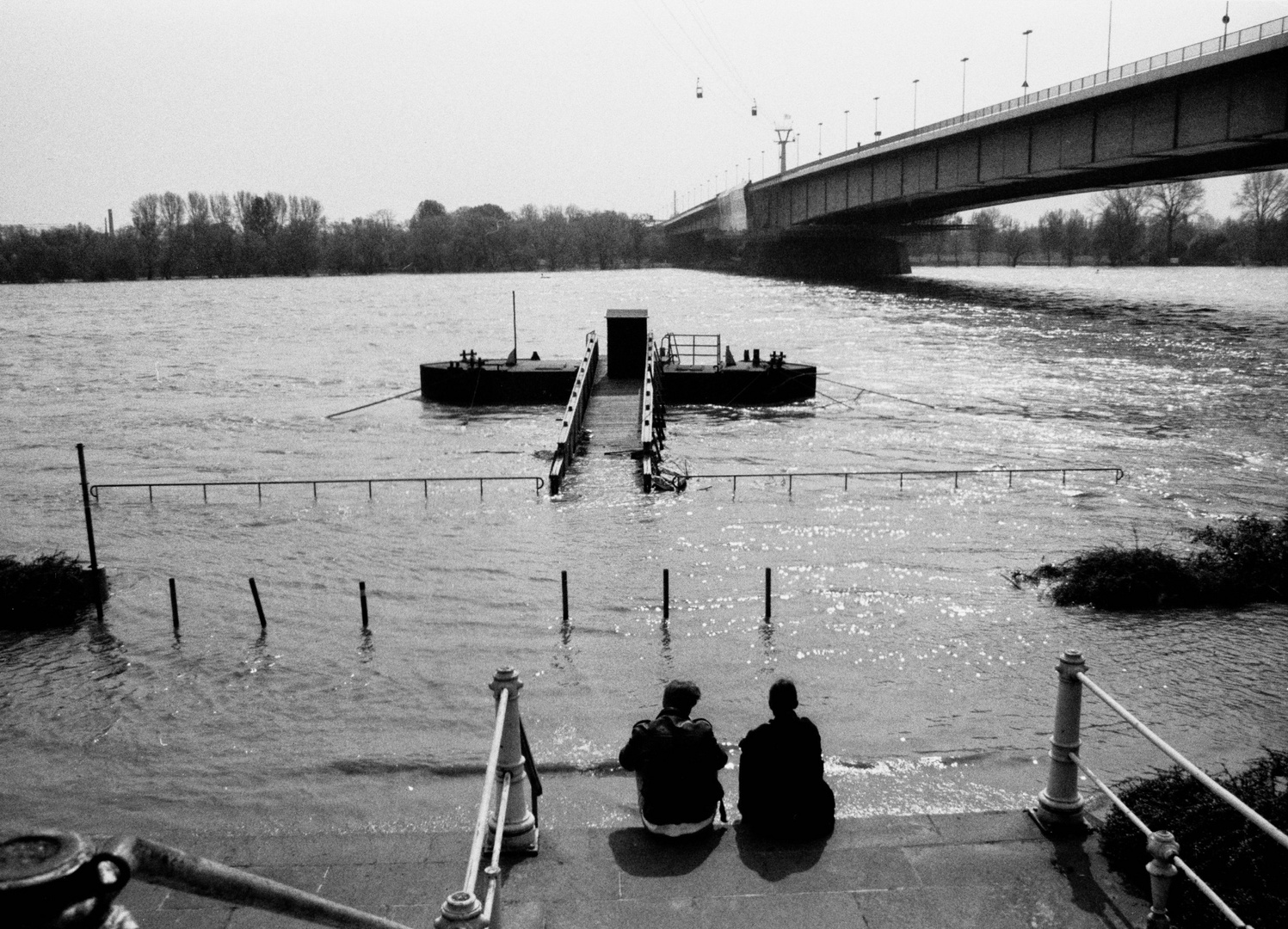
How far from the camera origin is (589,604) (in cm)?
2073

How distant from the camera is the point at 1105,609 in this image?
762 inches

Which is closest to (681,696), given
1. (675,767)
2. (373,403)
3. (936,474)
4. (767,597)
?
(675,767)

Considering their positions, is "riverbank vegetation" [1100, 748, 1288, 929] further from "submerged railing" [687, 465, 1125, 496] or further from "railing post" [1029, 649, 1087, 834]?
"submerged railing" [687, 465, 1125, 496]

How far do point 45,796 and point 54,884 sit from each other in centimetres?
1238

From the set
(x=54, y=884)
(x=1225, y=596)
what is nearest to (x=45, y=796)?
Result: (x=54, y=884)

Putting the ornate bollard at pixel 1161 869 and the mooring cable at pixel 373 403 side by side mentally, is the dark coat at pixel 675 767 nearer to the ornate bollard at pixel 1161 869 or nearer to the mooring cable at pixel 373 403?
the ornate bollard at pixel 1161 869


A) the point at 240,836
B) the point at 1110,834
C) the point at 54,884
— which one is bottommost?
the point at 240,836

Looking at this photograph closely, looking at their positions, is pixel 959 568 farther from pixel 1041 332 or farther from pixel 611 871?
pixel 1041 332

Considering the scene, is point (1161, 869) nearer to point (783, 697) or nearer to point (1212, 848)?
point (1212, 848)

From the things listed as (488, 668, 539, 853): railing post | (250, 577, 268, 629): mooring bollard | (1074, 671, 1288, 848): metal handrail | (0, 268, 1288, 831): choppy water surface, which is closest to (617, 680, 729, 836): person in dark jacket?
(488, 668, 539, 853): railing post

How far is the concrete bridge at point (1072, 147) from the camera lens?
160 feet

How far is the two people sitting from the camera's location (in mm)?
7262

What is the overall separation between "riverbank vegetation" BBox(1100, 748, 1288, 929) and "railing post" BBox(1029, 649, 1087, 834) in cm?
21

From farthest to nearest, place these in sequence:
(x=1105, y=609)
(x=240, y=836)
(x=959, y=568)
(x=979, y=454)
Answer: (x=979, y=454) → (x=959, y=568) → (x=1105, y=609) → (x=240, y=836)
